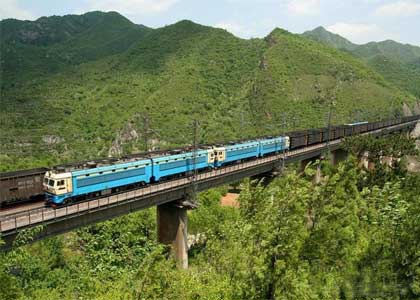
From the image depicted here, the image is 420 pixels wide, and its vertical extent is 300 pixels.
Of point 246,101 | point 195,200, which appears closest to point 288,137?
point 195,200

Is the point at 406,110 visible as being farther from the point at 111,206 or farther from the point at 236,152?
the point at 111,206

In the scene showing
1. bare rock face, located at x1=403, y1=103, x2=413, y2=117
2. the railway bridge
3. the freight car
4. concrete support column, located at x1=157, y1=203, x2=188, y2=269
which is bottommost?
concrete support column, located at x1=157, y1=203, x2=188, y2=269

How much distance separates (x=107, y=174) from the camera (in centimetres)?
3322

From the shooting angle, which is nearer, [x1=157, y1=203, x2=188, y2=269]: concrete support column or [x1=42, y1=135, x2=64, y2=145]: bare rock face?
[x1=157, y1=203, x2=188, y2=269]: concrete support column

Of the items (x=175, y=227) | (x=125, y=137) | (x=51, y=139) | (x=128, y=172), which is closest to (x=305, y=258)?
(x=128, y=172)

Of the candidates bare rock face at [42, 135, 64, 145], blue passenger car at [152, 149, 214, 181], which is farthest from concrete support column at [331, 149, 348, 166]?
bare rock face at [42, 135, 64, 145]

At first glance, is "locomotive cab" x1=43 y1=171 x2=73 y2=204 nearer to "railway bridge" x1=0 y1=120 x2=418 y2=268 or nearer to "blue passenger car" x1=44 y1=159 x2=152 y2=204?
"blue passenger car" x1=44 y1=159 x2=152 y2=204

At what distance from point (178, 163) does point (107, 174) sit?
943 cm

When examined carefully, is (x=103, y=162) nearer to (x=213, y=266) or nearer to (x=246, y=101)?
(x=213, y=266)

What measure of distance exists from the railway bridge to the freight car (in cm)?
134

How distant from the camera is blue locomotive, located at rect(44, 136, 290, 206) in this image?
2952 cm

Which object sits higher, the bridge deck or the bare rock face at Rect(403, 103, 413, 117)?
the bare rock face at Rect(403, 103, 413, 117)

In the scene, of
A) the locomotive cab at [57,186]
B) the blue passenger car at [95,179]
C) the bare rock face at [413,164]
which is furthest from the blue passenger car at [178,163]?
the bare rock face at [413,164]

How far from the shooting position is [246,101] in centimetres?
14625
